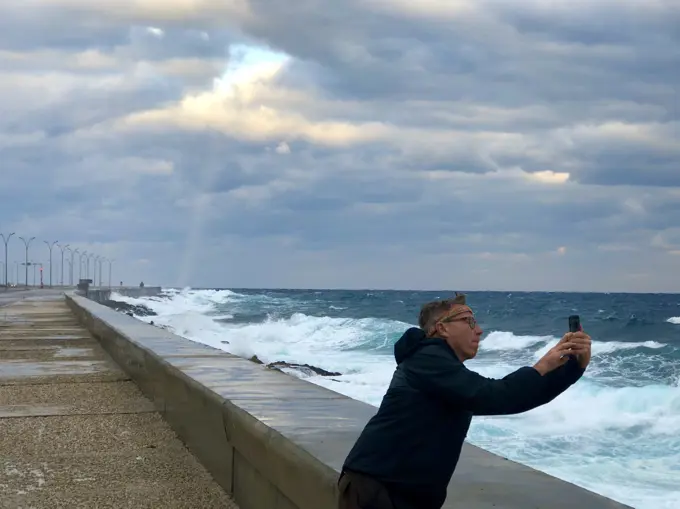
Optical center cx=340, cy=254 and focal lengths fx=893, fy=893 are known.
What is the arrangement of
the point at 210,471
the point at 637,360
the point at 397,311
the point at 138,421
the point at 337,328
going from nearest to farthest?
1. the point at 210,471
2. the point at 138,421
3. the point at 637,360
4. the point at 337,328
5. the point at 397,311

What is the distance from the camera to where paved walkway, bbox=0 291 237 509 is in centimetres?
536

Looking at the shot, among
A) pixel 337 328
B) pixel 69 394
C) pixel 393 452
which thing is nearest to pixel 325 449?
pixel 393 452

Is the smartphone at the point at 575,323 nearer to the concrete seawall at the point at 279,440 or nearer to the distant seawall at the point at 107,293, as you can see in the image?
the concrete seawall at the point at 279,440

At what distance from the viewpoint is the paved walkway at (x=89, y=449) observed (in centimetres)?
536

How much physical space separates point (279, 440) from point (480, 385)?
1.72 m

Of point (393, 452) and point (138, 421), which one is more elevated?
point (393, 452)

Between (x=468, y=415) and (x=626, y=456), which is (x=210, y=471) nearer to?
(x=468, y=415)

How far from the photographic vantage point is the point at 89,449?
21.9ft

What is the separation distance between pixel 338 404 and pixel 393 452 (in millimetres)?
2467

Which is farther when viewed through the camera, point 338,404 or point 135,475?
point 135,475

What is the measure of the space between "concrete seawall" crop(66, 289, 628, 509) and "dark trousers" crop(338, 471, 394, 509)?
240mm

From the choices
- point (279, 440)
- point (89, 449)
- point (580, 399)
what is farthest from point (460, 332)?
point (580, 399)

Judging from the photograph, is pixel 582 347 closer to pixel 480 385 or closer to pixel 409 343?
pixel 480 385

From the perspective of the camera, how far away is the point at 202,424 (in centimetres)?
601
